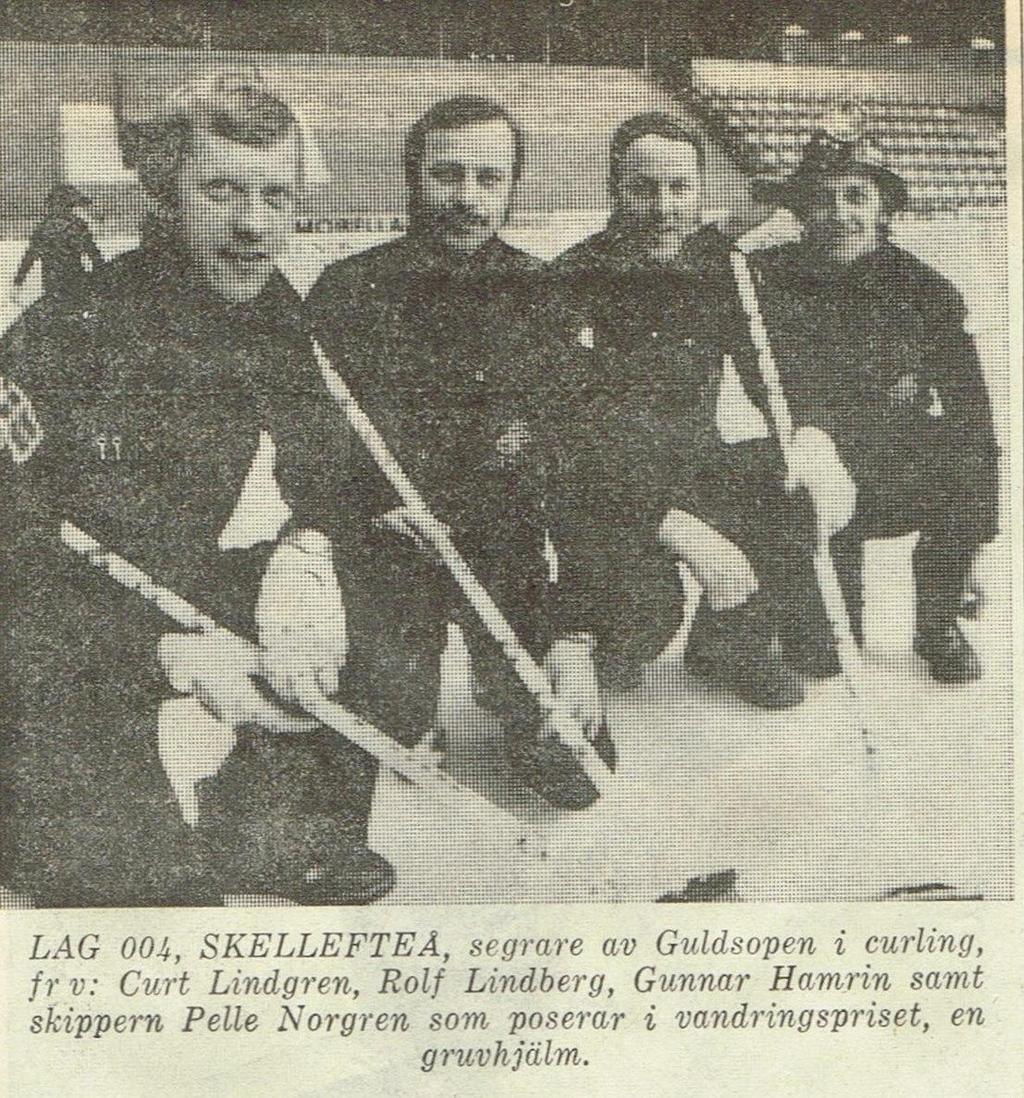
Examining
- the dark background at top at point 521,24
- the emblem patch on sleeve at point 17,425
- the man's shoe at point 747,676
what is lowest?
the man's shoe at point 747,676

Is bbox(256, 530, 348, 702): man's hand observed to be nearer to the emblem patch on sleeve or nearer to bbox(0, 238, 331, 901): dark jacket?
bbox(0, 238, 331, 901): dark jacket

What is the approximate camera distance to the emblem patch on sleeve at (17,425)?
2.89ft

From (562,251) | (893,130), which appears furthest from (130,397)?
(893,130)

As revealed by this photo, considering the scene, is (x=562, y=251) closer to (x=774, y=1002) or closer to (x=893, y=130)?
(x=893, y=130)

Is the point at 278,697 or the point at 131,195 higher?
the point at 131,195

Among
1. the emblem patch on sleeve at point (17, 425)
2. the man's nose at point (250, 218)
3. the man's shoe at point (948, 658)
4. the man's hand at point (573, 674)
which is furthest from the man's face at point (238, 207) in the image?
the man's shoe at point (948, 658)

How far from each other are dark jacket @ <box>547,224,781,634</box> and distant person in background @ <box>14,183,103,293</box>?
335 mm

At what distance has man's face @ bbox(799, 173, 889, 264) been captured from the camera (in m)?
0.91

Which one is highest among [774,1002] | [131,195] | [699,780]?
[131,195]

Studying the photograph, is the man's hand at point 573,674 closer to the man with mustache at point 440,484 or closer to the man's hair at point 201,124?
the man with mustache at point 440,484

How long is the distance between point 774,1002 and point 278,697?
41cm

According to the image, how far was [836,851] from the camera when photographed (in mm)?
895

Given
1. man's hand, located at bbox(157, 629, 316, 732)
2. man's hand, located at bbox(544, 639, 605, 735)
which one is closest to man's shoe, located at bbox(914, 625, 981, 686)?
man's hand, located at bbox(544, 639, 605, 735)

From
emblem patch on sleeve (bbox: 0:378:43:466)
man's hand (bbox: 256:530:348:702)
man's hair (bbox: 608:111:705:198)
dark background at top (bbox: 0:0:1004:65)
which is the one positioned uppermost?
dark background at top (bbox: 0:0:1004:65)
